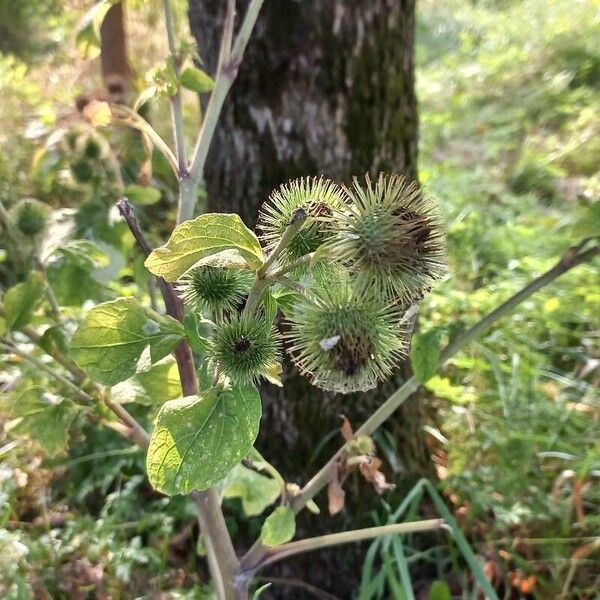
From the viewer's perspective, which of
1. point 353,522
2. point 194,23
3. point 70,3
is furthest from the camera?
point 70,3

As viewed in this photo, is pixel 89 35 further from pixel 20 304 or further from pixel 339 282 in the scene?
pixel 339 282

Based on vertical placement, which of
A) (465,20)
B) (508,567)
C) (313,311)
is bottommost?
(508,567)

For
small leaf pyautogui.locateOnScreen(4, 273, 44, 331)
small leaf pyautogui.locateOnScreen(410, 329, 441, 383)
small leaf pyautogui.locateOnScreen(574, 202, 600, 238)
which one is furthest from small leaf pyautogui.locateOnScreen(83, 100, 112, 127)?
small leaf pyautogui.locateOnScreen(574, 202, 600, 238)

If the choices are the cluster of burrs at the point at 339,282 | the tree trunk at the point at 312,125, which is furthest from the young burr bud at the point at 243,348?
the tree trunk at the point at 312,125

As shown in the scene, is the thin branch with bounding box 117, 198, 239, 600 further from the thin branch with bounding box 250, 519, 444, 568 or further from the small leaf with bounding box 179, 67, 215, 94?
the small leaf with bounding box 179, 67, 215, 94

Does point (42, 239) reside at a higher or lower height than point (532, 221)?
lower

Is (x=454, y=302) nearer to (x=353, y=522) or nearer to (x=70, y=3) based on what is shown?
(x=353, y=522)

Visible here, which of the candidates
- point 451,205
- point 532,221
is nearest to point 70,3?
point 451,205

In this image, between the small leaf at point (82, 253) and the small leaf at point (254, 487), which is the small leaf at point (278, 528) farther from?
the small leaf at point (82, 253)
